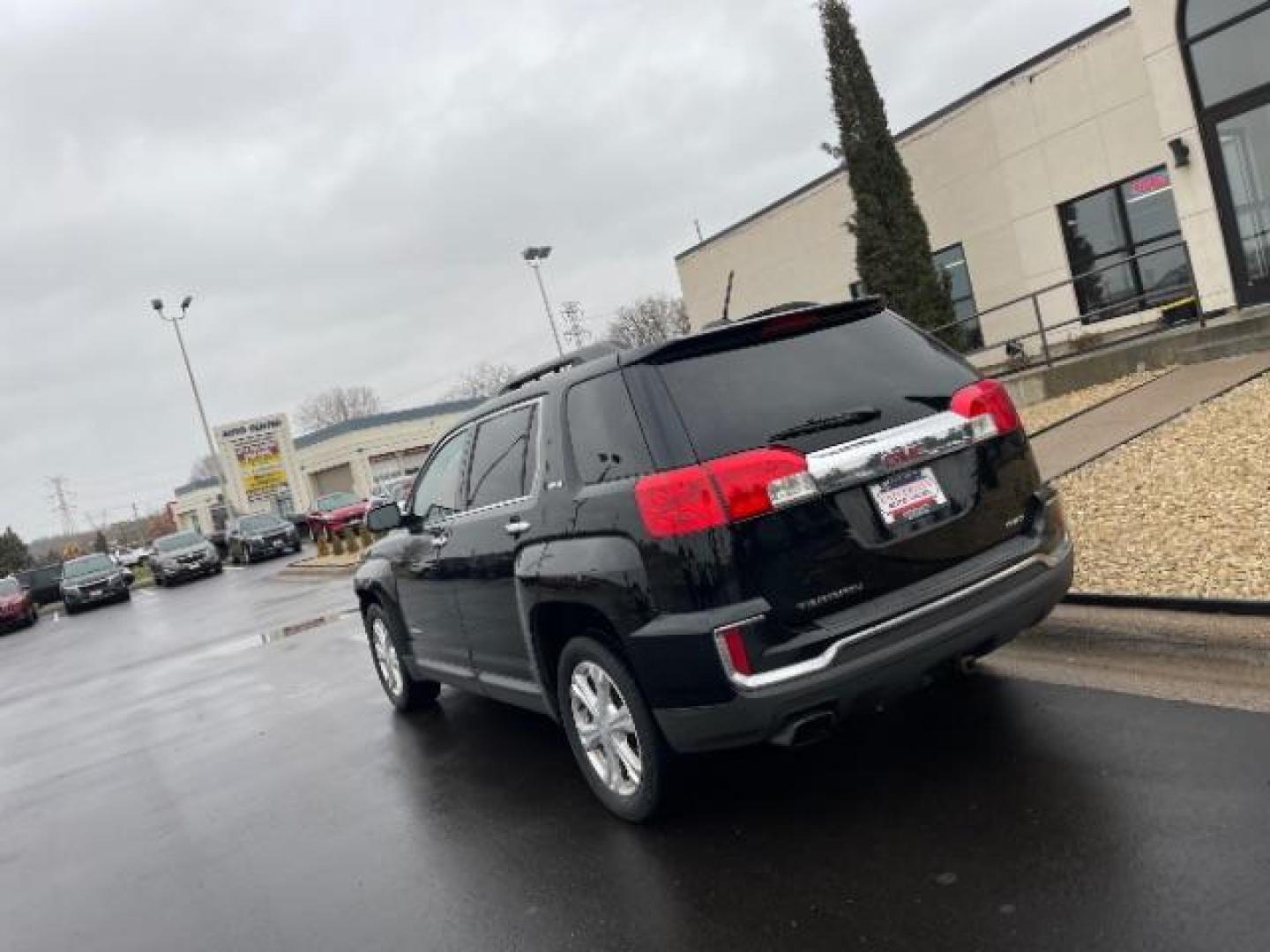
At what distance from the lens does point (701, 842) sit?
13.0 ft

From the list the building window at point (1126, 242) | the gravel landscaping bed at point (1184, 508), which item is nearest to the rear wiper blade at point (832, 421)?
the gravel landscaping bed at point (1184, 508)

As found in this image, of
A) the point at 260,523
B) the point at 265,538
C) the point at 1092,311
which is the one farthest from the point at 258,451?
the point at 1092,311

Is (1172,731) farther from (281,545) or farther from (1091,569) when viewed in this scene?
(281,545)

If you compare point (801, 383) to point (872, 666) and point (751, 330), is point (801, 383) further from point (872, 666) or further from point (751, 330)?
point (872, 666)

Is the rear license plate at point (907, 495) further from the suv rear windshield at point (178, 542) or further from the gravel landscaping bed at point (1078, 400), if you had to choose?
the suv rear windshield at point (178, 542)

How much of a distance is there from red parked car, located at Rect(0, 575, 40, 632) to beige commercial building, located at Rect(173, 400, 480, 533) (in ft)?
63.6

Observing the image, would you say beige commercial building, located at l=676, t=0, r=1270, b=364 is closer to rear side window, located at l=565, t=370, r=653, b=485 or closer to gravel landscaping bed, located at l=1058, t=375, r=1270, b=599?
gravel landscaping bed, located at l=1058, t=375, r=1270, b=599

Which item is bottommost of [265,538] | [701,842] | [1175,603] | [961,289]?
[701,842]

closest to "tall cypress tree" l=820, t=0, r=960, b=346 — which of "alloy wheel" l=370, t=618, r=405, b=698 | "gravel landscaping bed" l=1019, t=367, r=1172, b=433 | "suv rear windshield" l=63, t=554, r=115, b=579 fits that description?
"gravel landscaping bed" l=1019, t=367, r=1172, b=433

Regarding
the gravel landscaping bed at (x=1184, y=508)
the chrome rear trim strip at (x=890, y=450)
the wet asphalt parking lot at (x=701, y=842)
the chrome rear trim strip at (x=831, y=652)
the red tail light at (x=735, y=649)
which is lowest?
the wet asphalt parking lot at (x=701, y=842)

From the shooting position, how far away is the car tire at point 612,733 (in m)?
3.97

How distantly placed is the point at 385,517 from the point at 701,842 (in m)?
3.02

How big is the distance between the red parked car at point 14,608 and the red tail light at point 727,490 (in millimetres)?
28852

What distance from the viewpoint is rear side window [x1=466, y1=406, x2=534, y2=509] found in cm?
470
